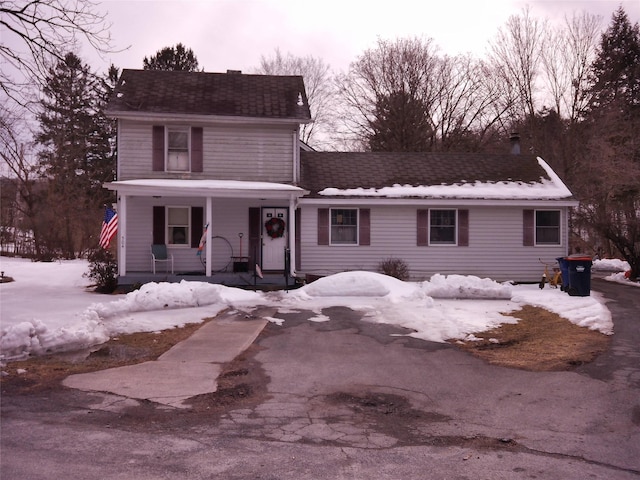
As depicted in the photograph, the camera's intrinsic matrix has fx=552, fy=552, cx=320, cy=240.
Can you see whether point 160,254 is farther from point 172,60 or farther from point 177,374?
point 172,60

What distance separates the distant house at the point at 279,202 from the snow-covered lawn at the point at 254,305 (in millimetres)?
2440

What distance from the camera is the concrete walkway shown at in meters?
6.11

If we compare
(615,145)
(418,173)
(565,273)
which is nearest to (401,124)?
(615,145)

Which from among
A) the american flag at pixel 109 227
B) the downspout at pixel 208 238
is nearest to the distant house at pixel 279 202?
the downspout at pixel 208 238

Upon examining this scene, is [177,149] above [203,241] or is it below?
above

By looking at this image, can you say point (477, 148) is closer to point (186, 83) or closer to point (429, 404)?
point (186, 83)

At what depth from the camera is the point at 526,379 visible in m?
6.94

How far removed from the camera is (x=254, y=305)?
43.6 feet

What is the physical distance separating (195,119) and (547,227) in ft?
41.3

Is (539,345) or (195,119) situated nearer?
(539,345)

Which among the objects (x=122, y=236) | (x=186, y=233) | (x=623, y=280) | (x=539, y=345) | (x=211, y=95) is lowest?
(x=539, y=345)

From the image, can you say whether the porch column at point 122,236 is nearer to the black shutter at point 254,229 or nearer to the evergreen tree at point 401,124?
the black shutter at point 254,229

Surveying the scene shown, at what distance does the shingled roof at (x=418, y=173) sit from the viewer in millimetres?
19125

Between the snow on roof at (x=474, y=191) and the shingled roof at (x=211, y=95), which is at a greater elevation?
the shingled roof at (x=211, y=95)
